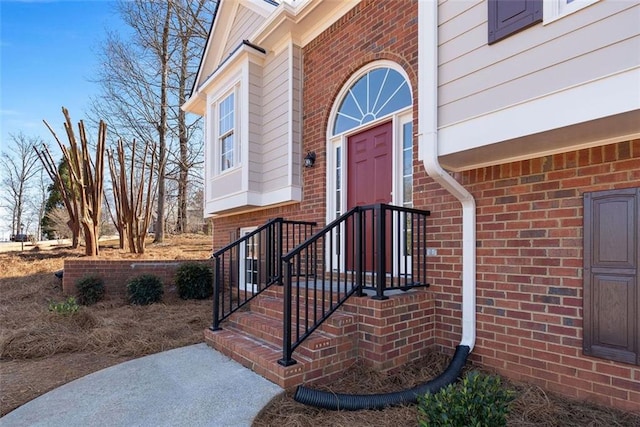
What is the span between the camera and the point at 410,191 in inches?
156

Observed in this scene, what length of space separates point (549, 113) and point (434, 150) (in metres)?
0.85

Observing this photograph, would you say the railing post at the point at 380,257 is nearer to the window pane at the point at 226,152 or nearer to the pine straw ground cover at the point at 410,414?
the pine straw ground cover at the point at 410,414

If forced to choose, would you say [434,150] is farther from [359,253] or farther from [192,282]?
[192,282]

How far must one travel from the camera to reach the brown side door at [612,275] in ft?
8.03

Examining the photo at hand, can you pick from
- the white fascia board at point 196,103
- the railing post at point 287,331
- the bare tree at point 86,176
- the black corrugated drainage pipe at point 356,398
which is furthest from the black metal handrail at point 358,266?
the bare tree at point 86,176

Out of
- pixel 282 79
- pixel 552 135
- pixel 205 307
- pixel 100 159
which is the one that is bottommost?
pixel 205 307

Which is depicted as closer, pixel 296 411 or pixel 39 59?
pixel 296 411

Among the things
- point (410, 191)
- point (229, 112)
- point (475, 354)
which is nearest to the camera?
point (475, 354)

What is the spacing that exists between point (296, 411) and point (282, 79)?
4.55 m

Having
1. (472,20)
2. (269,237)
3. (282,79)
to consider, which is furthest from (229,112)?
(472,20)

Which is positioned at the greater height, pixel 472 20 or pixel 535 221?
pixel 472 20

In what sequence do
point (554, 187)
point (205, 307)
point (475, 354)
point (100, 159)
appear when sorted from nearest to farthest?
point (554, 187) < point (475, 354) < point (205, 307) < point (100, 159)

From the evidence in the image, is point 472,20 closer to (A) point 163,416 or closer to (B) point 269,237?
(B) point 269,237

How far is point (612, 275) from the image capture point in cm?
253
